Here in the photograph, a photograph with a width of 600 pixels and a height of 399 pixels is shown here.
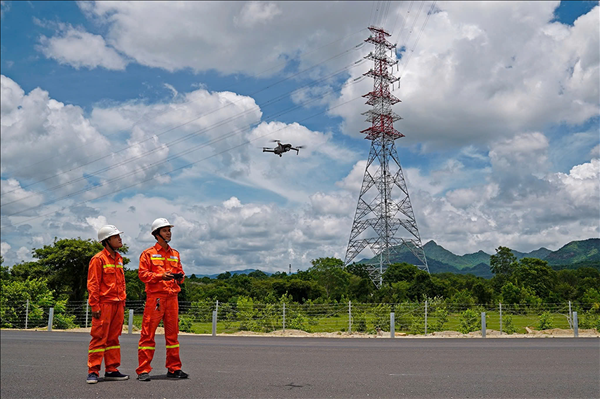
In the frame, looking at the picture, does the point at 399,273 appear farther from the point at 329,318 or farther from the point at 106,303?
the point at 106,303

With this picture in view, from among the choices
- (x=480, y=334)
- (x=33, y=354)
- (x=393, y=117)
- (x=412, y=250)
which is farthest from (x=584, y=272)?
(x=33, y=354)

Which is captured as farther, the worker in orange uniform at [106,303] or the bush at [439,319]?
the bush at [439,319]

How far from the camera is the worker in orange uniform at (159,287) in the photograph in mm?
6902

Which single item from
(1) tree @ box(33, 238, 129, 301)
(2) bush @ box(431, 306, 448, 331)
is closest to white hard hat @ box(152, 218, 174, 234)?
(2) bush @ box(431, 306, 448, 331)

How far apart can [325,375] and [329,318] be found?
16.0m

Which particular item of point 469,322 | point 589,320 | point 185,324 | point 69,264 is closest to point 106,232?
point 185,324

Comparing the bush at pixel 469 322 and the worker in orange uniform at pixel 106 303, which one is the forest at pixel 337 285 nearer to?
the bush at pixel 469 322

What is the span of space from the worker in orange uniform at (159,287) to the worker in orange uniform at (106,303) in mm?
413

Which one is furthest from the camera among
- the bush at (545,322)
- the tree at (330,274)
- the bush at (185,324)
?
the tree at (330,274)

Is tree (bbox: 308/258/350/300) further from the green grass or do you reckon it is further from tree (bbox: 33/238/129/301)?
Answer: the green grass

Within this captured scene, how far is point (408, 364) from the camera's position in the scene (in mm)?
9836

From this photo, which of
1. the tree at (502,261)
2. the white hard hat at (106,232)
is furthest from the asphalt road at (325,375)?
the tree at (502,261)

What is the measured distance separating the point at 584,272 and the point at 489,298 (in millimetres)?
32793

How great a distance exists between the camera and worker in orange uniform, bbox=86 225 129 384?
22.6 feet
